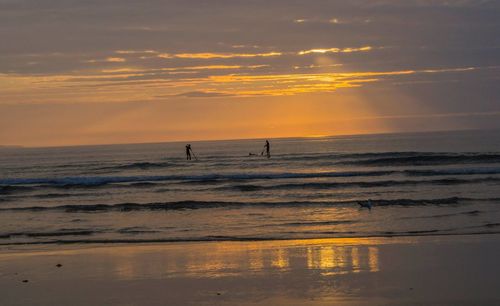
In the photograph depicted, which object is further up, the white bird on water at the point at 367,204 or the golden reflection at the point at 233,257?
the white bird on water at the point at 367,204

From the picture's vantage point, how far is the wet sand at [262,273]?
30.7 ft

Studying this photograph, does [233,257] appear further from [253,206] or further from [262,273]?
[253,206]

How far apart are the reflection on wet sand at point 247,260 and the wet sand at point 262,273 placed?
0.7 inches

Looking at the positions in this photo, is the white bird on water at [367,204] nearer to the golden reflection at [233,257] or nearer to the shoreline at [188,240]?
the shoreline at [188,240]

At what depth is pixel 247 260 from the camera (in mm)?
12148

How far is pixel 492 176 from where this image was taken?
104ft

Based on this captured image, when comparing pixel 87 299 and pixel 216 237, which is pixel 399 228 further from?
pixel 87 299

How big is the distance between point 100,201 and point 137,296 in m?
17.3

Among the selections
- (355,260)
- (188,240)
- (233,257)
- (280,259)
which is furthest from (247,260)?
(188,240)

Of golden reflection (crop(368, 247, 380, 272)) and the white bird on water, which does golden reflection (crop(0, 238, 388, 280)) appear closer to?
golden reflection (crop(368, 247, 380, 272))

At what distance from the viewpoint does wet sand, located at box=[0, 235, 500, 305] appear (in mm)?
9367

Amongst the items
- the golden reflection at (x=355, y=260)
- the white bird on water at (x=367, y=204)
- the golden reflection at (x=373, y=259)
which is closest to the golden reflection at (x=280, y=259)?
the golden reflection at (x=355, y=260)

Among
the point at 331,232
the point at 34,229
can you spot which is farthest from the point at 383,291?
the point at 34,229

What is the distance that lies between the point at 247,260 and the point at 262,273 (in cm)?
126
